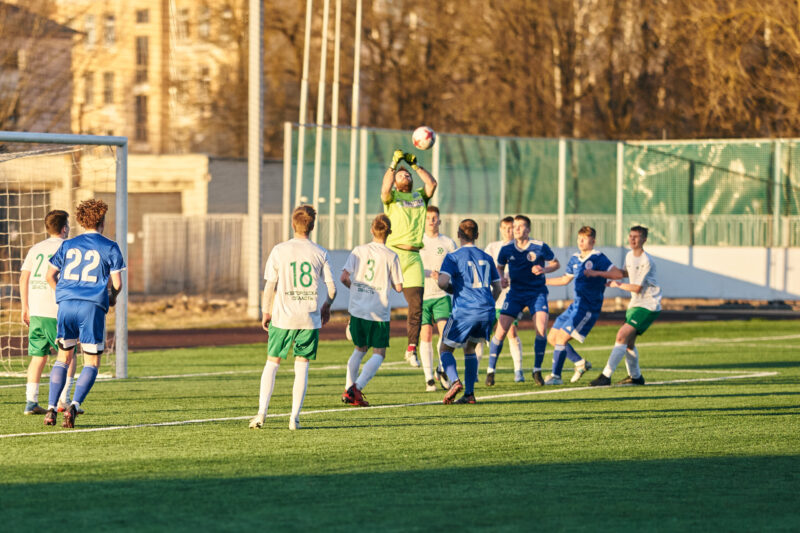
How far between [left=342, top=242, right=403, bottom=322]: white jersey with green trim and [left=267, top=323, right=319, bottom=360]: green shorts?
161cm

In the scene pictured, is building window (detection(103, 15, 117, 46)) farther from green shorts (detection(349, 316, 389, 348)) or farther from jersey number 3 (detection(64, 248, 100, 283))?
jersey number 3 (detection(64, 248, 100, 283))

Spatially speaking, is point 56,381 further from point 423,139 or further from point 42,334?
point 423,139

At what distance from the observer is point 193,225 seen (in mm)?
39844

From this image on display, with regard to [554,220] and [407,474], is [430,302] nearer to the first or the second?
[407,474]

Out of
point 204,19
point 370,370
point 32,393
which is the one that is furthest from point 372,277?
point 204,19

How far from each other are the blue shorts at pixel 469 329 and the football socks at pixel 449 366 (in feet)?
0.95

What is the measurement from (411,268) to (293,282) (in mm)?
3597

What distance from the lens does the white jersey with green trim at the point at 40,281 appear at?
11852 mm

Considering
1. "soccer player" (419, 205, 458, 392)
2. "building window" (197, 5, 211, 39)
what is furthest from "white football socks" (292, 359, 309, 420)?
"building window" (197, 5, 211, 39)

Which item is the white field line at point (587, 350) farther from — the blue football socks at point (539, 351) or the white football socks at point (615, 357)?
the white football socks at point (615, 357)

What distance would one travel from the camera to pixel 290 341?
1051 cm

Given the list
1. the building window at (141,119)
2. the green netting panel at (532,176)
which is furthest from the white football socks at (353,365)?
the building window at (141,119)

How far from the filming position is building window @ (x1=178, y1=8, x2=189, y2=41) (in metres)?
57.4

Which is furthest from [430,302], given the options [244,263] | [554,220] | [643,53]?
[643,53]
